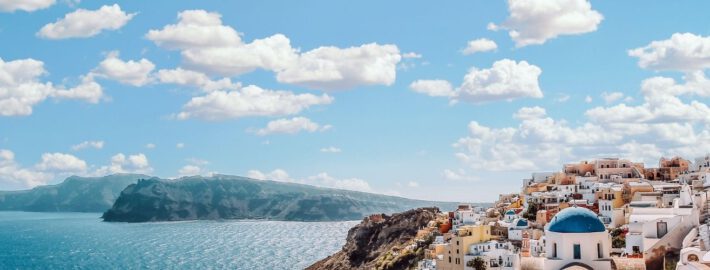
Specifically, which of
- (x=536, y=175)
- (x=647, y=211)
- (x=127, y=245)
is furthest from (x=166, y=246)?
(x=647, y=211)

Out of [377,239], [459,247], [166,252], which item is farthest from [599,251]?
[166,252]

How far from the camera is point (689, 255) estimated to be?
3322 centimetres

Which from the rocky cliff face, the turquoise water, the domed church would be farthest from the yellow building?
the turquoise water

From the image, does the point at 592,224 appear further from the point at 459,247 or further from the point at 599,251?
the point at 459,247

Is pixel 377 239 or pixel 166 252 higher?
pixel 377 239

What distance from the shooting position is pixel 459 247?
53.3 m

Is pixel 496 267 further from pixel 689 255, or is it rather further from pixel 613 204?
pixel 689 255

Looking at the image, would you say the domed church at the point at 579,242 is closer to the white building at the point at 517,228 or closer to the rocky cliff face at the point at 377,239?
the white building at the point at 517,228

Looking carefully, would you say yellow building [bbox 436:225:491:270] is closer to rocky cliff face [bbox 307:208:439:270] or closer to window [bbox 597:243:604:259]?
window [bbox 597:243:604:259]

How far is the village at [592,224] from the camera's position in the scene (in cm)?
3191

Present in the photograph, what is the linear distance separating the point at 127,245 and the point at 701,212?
152 metres

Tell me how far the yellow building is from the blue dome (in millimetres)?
20907

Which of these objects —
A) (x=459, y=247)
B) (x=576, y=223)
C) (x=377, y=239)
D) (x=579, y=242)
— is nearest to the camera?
(x=579, y=242)

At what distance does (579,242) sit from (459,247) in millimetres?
22135
